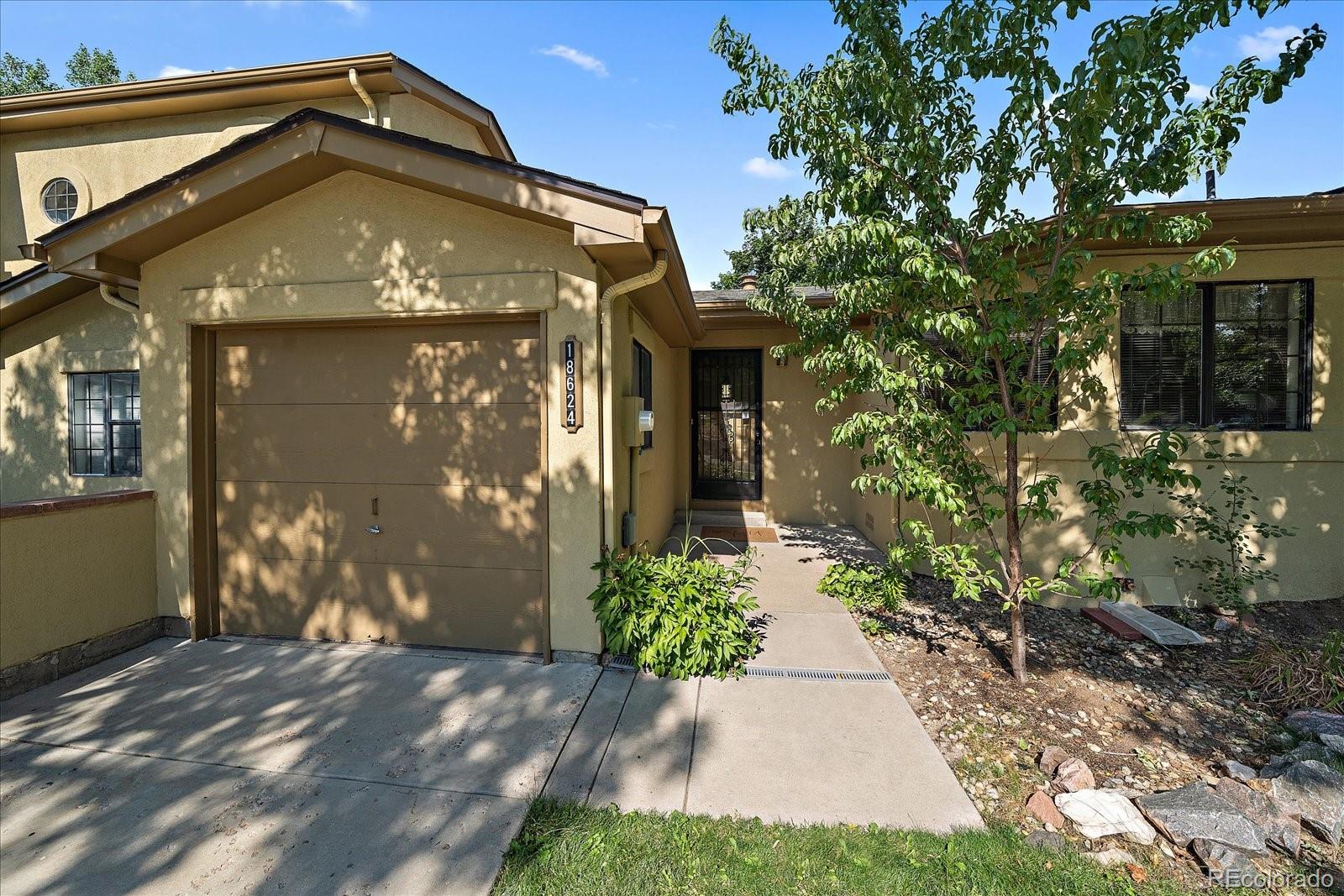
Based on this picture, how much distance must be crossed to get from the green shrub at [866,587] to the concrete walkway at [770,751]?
929 mm

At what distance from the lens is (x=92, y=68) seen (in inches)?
687

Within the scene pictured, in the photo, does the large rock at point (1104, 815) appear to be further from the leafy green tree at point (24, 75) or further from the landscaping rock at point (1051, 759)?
the leafy green tree at point (24, 75)

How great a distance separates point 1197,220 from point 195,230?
7399 millimetres

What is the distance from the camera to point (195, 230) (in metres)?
4.30

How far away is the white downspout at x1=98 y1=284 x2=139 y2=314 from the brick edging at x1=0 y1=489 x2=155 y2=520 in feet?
5.09

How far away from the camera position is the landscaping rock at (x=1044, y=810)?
8.18 feet

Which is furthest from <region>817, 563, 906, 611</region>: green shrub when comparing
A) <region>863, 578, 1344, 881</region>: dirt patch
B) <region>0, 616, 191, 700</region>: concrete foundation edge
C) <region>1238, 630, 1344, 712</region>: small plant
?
<region>0, 616, 191, 700</region>: concrete foundation edge

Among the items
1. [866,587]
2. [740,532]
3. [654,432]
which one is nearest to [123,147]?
[654,432]

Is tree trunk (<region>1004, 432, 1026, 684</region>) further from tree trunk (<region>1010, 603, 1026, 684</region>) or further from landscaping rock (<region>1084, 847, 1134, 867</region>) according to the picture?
landscaping rock (<region>1084, 847, 1134, 867</region>)

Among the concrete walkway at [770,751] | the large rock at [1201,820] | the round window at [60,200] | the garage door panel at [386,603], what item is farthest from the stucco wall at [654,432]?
the round window at [60,200]

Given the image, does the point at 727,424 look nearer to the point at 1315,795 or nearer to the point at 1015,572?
the point at 1015,572

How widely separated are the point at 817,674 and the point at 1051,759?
4.58ft

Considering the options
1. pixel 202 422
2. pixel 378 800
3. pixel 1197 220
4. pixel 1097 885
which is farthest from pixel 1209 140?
pixel 202 422

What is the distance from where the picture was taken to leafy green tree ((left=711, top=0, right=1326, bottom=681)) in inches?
123
